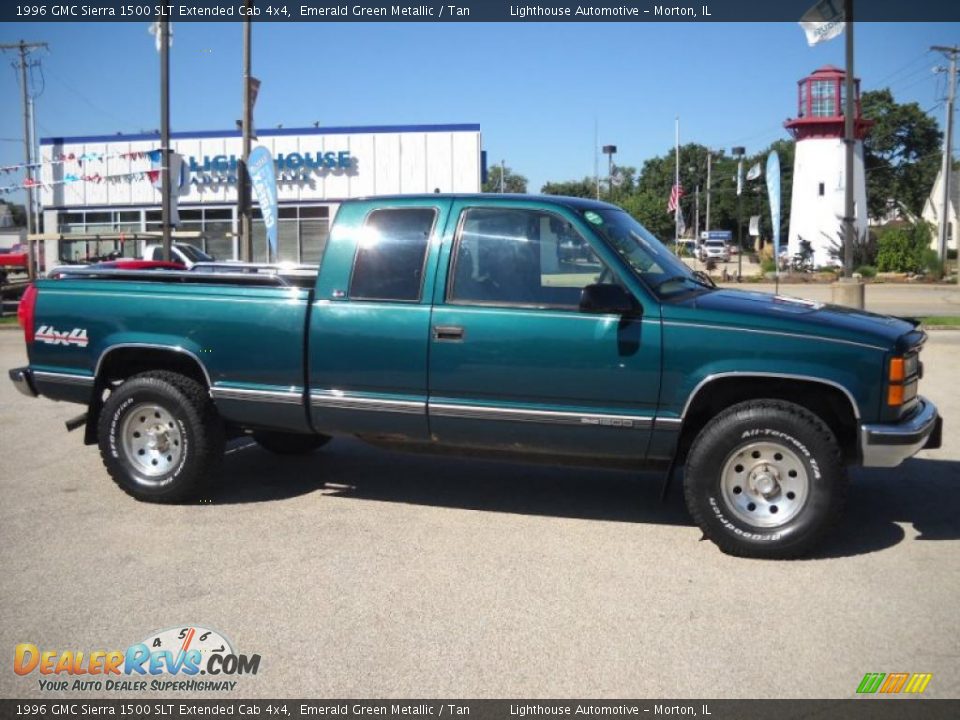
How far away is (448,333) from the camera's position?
546 centimetres

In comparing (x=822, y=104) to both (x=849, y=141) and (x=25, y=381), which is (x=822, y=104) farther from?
(x=25, y=381)

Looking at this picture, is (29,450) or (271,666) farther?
(29,450)

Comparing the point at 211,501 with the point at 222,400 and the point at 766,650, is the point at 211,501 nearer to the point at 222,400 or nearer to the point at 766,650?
the point at 222,400

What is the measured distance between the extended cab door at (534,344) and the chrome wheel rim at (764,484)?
1.71 ft

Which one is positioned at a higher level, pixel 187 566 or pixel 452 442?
pixel 452 442

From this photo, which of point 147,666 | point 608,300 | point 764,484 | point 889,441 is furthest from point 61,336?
point 889,441

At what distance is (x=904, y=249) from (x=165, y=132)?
101 ft

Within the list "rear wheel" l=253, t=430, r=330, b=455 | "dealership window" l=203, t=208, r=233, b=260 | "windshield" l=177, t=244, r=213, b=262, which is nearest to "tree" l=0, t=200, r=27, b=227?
"dealership window" l=203, t=208, r=233, b=260

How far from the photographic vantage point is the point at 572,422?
209 inches

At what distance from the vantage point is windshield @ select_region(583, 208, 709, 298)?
5.45 metres

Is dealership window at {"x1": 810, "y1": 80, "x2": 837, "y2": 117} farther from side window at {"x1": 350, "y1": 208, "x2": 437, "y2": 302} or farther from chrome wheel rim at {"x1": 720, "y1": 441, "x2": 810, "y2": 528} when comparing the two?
chrome wheel rim at {"x1": 720, "y1": 441, "x2": 810, "y2": 528}

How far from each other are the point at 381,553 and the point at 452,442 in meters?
0.81

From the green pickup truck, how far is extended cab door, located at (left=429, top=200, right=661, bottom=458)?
0.04 feet

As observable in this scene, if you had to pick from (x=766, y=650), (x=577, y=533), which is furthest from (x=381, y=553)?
(x=766, y=650)
